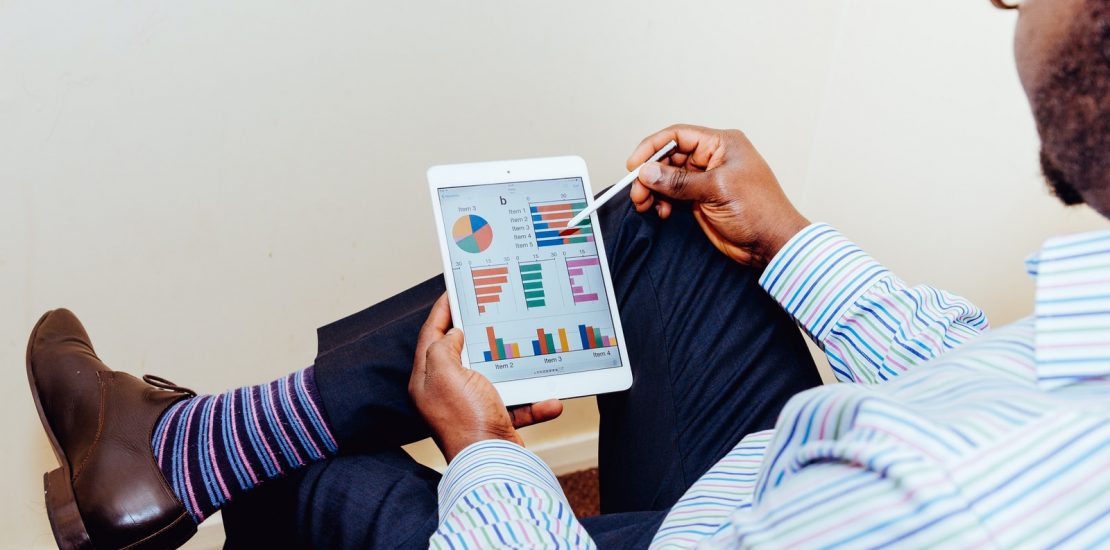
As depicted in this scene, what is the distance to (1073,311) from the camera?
40 cm

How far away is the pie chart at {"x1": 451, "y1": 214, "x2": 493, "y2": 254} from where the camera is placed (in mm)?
794

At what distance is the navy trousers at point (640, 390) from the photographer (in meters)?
0.71

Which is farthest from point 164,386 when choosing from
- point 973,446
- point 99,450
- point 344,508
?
point 973,446

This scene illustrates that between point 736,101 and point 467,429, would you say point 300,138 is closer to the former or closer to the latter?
point 467,429

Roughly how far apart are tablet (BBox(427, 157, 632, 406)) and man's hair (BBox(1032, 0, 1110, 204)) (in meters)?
0.42

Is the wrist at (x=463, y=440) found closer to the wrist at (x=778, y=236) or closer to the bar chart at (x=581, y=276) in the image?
the bar chart at (x=581, y=276)

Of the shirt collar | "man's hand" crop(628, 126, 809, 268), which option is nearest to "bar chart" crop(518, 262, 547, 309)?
"man's hand" crop(628, 126, 809, 268)

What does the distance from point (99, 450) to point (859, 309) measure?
0.69 meters

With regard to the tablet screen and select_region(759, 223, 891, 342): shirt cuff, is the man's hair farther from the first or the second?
the tablet screen

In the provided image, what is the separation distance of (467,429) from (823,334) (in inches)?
12.8

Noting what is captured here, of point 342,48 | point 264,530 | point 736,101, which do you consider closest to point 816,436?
point 264,530

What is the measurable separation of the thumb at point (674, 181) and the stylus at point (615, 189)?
1 cm

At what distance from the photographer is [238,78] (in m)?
0.89

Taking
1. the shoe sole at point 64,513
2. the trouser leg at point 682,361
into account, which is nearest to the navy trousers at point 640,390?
the trouser leg at point 682,361
